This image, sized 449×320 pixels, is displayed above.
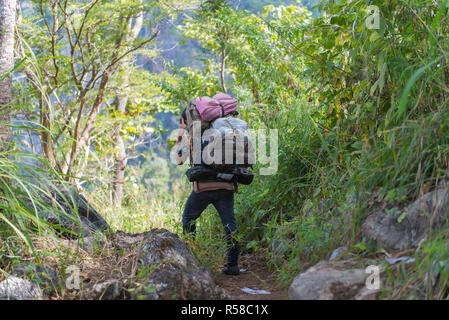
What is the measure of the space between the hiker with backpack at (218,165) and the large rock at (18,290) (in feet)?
4.77

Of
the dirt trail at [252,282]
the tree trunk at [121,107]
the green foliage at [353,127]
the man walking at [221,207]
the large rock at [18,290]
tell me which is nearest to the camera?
the large rock at [18,290]

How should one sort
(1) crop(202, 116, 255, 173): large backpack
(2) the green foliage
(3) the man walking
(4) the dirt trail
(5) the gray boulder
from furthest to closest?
(3) the man walking
(1) crop(202, 116, 255, 173): large backpack
(4) the dirt trail
(2) the green foliage
(5) the gray boulder

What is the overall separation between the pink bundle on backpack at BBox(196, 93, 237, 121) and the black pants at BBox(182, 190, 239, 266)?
65 cm

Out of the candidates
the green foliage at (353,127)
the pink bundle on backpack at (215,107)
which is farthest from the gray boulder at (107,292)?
the pink bundle on backpack at (215,107)

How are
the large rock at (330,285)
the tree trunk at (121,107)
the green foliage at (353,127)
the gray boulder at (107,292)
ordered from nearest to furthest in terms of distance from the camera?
the large rock at (330,285), the gray boulder at (107,292), the green foliage at (353,127), the tree trunk at (121,107)

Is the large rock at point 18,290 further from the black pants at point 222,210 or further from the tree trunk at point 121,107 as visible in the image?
the tree trunk at point 121,107

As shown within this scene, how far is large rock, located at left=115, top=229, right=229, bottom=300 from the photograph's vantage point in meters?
2.45

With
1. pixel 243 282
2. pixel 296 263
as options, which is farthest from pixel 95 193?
pixel 296 263

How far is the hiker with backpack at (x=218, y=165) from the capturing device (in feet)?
11.4

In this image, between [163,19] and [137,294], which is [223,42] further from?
[137,294]

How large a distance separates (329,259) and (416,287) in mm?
651

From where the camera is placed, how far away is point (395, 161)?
251cm

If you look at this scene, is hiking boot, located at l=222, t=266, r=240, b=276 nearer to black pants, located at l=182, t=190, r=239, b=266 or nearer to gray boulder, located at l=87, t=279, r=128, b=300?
black pants, located at l=182, t=190, r=239, b=266

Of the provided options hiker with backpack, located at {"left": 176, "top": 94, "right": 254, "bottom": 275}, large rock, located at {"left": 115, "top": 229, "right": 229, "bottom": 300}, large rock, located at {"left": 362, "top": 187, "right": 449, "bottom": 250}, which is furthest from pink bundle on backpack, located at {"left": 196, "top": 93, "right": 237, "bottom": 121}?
large rock, located at {"left": 362, "top": 187, "right": 449, "bottom": 250}
